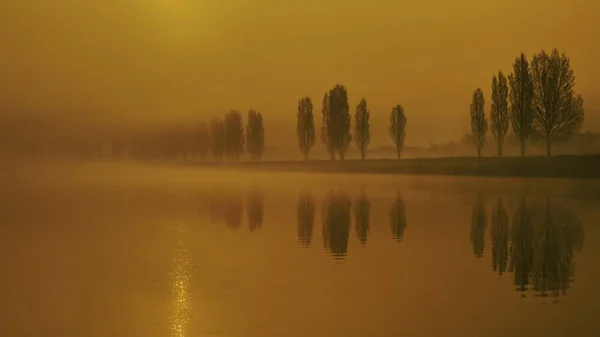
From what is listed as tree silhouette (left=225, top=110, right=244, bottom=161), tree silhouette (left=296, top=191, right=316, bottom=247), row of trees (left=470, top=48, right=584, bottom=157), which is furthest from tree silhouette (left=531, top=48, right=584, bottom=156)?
tree silhouette (left=225, top=110, right=244, bottom=161)

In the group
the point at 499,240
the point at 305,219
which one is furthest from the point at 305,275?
the point at 305,219

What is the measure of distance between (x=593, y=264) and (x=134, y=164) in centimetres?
13991

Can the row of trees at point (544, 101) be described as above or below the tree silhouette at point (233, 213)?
above

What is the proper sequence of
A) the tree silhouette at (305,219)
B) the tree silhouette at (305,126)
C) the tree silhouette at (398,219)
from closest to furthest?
1. the tree silhouette at (305,219)
2. the tree silhouette at (398,219)
3. the tree silhouette at (305,126)

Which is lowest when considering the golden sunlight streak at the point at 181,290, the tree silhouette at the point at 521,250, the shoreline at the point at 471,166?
the golden sunlight streak at the point at 181,290

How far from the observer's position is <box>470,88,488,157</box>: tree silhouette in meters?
68.4

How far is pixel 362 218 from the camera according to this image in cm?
2253

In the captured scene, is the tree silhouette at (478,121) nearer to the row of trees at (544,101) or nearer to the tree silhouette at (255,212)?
the row of trees at (544,101)

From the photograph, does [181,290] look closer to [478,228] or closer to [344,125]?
[478,228]

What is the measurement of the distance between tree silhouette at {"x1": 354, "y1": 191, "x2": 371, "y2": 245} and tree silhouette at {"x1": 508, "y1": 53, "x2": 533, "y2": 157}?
3263cm

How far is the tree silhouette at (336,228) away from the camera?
1534cm

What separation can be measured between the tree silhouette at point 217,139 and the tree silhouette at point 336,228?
3439 inches

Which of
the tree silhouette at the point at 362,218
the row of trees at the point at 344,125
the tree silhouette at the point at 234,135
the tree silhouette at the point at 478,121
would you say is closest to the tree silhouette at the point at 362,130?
the row of trees at the point at 344,125

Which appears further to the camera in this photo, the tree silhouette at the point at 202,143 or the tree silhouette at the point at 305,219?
the tree silhouette at the point at 202,143
